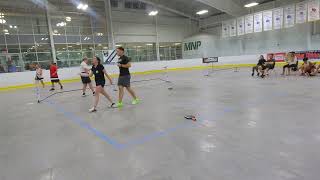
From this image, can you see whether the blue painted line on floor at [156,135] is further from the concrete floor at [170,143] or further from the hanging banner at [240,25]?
the hanging banner at [240,25]

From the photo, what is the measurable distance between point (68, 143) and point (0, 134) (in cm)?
178

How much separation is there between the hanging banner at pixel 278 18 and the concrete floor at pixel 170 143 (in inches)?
547

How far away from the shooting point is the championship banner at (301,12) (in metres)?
16.1

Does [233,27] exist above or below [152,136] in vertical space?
above

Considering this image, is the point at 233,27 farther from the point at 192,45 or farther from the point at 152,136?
the point at 152,136

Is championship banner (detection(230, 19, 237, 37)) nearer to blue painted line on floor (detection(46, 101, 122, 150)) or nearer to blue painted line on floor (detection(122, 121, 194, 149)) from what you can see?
blue painted line on floor (detection(46, 101, 122, 150))

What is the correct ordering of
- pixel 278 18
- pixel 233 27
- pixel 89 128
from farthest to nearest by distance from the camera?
pixel 233 27, pixel 278 18, pixel 89 128

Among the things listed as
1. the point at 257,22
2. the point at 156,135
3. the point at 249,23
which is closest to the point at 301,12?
the point at 257,22

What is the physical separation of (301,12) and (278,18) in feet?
5.43

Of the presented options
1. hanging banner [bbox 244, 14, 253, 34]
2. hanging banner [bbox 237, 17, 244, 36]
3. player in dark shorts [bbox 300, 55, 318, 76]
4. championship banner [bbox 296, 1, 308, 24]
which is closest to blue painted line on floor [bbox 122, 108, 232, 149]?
player in dark shorts [bbox 300, 55, 318, 76]

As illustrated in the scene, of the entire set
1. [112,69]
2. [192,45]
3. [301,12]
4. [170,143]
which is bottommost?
[170,143]

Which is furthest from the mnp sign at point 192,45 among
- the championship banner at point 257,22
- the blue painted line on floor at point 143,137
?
the blue painted line on floor at point 143,137

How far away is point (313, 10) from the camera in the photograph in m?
15.7

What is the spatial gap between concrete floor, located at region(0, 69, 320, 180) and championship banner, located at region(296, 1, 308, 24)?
43.1 feet
